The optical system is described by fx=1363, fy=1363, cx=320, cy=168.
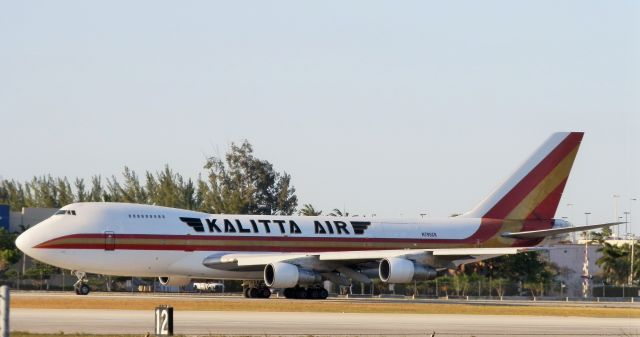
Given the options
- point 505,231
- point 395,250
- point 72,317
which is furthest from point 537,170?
point 72,317

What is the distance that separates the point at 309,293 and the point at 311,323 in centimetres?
2535

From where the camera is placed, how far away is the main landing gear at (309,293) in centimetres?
6544

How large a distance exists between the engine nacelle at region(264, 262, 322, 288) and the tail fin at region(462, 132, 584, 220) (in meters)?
13.9

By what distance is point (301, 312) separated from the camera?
49.1m

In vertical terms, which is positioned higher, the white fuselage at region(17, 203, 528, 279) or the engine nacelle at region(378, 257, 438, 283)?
the white fuselage at region(17, 203, 528, 279)

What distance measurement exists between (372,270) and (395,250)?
1500 mm

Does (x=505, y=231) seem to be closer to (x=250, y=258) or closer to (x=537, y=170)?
(x=537, y=170)

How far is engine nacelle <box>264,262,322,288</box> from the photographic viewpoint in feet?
206

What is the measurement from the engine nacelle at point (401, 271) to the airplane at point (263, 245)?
5 centimetres

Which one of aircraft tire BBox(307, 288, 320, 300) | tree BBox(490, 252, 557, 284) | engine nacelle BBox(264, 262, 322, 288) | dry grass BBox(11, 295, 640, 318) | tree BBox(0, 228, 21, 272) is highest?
tree BBox(0, 228, 21, 272)

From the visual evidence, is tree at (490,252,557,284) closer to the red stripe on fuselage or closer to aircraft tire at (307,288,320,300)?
the red stripe on fuselage

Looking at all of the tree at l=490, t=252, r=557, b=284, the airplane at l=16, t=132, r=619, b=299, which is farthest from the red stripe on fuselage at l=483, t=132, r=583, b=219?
the tree at l=490, t=252, r=557, b=284

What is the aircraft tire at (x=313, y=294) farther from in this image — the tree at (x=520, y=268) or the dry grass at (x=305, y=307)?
the tree at (x=520, y=268)

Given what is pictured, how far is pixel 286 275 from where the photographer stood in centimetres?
6284
